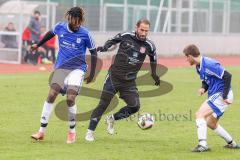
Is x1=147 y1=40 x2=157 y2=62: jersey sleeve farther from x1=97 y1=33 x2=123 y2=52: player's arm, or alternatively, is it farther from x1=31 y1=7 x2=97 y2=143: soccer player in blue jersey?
x1=31 y1=7 x2=97 y2=143: soccer player in blue jersey

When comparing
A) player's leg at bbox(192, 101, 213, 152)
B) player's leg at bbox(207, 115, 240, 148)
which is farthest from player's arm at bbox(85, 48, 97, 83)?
player's leg at bbox(207, 115, 240, 148)

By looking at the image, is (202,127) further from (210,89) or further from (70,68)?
(70,68)

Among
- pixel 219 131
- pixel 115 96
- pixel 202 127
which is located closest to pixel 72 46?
pixel 202 127

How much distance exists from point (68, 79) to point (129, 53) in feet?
3.75

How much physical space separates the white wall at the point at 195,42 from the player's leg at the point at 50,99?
21806 mm

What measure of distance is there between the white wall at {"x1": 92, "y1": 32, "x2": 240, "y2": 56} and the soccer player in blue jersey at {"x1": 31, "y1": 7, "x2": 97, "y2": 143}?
21.8m

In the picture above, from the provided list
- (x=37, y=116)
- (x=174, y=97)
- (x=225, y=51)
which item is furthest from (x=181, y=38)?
(x=37, y=116)

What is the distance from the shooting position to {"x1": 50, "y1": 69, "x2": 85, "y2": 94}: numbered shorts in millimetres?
11336

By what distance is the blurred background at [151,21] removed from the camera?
29719 millimetres

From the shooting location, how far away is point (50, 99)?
37.2 ft

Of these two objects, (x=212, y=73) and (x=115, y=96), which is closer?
(x=212, y=73)

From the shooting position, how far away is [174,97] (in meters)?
18.7

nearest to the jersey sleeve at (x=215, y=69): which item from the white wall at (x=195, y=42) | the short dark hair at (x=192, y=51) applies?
the short dark hair at (x=192, y=51)

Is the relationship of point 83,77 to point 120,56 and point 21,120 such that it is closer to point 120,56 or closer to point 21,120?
point 120,56
